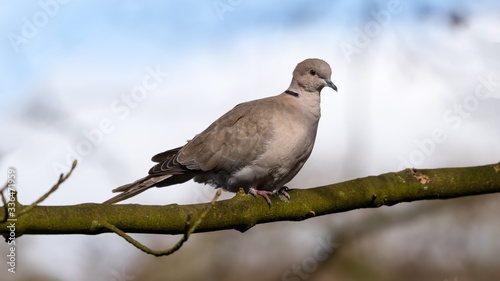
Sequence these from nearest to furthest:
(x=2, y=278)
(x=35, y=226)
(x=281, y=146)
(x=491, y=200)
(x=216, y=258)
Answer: (x=35, y=226) < (x=281, y=146) < (x=2, y=278) < (x=216, y=258) < (x=491, y=200)

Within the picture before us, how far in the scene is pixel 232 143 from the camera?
4676 millimetres

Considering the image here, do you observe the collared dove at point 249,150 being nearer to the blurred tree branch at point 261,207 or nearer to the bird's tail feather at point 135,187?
the bird's tail feather at point 135,187

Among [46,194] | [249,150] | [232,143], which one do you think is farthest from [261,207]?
[46,194]

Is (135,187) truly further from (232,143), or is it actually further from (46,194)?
(46,194)

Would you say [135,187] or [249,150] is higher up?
[249,150]

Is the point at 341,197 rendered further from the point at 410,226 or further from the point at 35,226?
the point at 410,226

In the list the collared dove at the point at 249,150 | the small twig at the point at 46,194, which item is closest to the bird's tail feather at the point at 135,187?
the collared dove at the point at 249,150

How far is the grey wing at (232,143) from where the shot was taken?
4.58 m

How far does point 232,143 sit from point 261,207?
3.26ft

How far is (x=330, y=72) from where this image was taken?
503 centimetres

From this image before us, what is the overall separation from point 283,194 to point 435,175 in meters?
1.04

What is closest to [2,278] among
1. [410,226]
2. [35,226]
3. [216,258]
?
[216,258]

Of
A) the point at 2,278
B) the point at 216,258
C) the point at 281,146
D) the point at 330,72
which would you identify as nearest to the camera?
the point at 281,146

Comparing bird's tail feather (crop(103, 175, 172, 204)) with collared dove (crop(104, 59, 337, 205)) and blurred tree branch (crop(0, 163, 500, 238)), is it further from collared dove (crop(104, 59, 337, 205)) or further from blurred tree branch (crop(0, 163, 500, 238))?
blurred tree branch (crop(0, 163, 500, 238))
